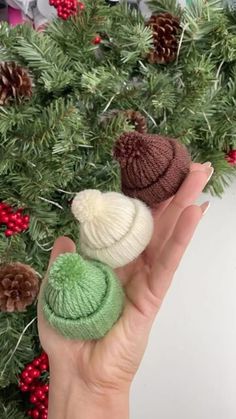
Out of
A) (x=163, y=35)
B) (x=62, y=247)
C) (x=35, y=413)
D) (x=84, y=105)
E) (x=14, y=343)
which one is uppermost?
(x=163, y=35)

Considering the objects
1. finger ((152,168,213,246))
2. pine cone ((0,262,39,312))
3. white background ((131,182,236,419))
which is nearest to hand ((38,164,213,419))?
finger ((152,168,213,246))

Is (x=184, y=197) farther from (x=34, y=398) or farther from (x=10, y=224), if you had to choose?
(x=34, y=398)

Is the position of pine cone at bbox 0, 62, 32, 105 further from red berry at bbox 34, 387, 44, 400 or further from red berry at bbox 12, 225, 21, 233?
red berry at bbox 34, 387, 44, 400

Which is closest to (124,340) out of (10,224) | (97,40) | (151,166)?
(151,166)

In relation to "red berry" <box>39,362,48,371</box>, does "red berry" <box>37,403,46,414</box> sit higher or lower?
lower

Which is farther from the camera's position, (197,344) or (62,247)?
(197,344)

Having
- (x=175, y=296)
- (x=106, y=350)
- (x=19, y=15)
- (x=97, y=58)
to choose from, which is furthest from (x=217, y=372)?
(x=19, y=15)

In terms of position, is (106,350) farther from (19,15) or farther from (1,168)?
(19,15)
